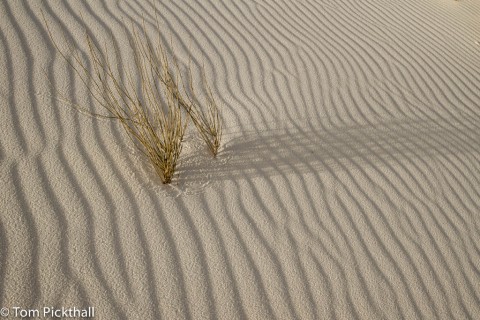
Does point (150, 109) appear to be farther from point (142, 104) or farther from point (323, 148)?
point (323, 148)

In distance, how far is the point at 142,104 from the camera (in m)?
2.89

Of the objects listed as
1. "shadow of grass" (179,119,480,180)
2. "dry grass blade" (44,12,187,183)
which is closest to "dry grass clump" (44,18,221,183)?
"dry grass blade" (44,12,187,183)

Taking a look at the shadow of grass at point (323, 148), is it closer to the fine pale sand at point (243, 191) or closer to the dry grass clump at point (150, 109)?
the fine pale sand at point (243, 191)

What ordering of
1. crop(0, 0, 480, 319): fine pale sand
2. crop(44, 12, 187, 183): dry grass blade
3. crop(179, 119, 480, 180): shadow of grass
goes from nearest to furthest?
crop(0, 0, 480, 319): fine pale sand
crop(44, 12, 187, 183): dry grass blade
crop(179, 119, 480, 180): shadow of grass

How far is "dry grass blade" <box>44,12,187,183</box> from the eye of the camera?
2318 mm

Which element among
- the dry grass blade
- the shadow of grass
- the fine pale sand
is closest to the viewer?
the fine pale sand

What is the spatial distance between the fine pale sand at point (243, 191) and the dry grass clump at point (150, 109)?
91 millimetres

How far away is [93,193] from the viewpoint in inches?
86.5

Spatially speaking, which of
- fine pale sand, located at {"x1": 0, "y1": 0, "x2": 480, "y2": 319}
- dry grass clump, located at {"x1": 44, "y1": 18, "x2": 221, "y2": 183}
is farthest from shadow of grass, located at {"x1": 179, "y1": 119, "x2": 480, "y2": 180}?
dry grass clump, located at {"x1": 44, "y1": 18, "x2": 221, "y2": 183}

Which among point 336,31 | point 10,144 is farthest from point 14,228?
point 336,31

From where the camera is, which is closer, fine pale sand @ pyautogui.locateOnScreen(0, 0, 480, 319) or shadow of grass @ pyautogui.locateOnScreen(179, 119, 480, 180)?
A: fine pale sand @ pyautogui.locateOnScreen(0, 0, 480, 319)

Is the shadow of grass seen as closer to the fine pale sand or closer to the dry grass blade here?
the fine pale sand

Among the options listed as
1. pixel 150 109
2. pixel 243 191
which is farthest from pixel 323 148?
pixel 150 109

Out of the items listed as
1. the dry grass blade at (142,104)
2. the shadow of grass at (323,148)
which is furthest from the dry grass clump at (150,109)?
the shadow of grass at (323,148)
